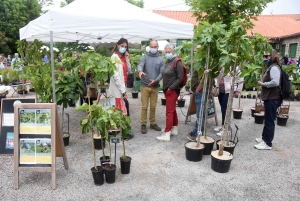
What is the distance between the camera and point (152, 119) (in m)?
5.29

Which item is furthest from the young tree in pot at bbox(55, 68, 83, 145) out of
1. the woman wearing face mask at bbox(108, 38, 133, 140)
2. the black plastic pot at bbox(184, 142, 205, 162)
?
the black plastic pot at bbox(184, 142, 205, 162)

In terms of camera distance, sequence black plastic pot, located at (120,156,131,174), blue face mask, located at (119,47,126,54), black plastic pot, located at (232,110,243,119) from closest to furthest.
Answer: black plastic pot, located at (120,156,131,174), blue face mask, located at (119,47,126,54), black plastic pot, located at (232,110,243,119)

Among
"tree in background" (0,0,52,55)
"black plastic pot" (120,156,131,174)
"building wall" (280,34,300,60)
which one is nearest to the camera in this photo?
"black plastic pot" (120,156,131,174)

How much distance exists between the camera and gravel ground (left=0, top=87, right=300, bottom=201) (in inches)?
120

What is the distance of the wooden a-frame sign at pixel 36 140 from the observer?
3.09 metres

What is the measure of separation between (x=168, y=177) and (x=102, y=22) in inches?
106

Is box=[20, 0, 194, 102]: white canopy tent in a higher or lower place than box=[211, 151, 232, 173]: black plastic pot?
higher

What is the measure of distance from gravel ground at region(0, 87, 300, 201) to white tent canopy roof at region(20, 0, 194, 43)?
2.01m

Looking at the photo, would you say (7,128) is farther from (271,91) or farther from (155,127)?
(271,91)

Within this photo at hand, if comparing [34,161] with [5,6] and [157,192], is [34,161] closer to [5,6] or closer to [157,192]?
[157,192]

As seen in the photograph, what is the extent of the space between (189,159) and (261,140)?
1.68 metres

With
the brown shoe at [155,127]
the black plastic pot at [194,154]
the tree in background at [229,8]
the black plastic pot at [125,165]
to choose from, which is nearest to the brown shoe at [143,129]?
the brown shoe at [155,127]

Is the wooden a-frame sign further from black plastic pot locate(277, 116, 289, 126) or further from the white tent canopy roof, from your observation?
black plastic pot locate(277, 116, 289, 126)

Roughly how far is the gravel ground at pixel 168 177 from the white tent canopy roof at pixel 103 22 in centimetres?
201
